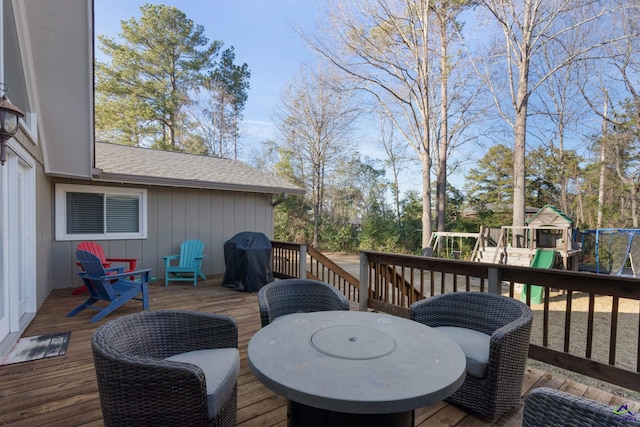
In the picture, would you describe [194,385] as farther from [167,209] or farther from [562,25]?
[562,25]

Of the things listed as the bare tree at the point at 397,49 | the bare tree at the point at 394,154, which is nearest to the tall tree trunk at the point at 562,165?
the bare tree at the point at 394,154

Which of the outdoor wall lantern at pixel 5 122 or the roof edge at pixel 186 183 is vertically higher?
the outdoor wall lantern at pixel 5 122

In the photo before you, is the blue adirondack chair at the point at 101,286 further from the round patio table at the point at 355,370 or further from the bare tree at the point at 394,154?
the bare tree at the point at 394,154

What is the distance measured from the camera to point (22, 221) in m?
3.62

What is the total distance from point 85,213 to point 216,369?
5484 millimetres

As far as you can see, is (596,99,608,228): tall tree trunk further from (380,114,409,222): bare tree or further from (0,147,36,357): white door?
(0,147,36,357): white door

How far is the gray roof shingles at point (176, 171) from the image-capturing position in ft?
18.8

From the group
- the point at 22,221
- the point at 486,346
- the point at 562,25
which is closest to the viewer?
the point at 486,346

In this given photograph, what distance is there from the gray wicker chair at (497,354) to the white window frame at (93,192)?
592 cm

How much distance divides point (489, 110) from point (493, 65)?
206 cm

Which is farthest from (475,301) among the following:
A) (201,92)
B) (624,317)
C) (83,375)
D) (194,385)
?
(201,92)

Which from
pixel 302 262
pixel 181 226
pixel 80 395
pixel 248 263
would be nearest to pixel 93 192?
pixel 181 226

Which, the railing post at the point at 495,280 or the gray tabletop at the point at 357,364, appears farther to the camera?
the railing post at the point at 495,280

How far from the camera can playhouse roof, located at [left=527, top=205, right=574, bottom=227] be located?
9.89 m
